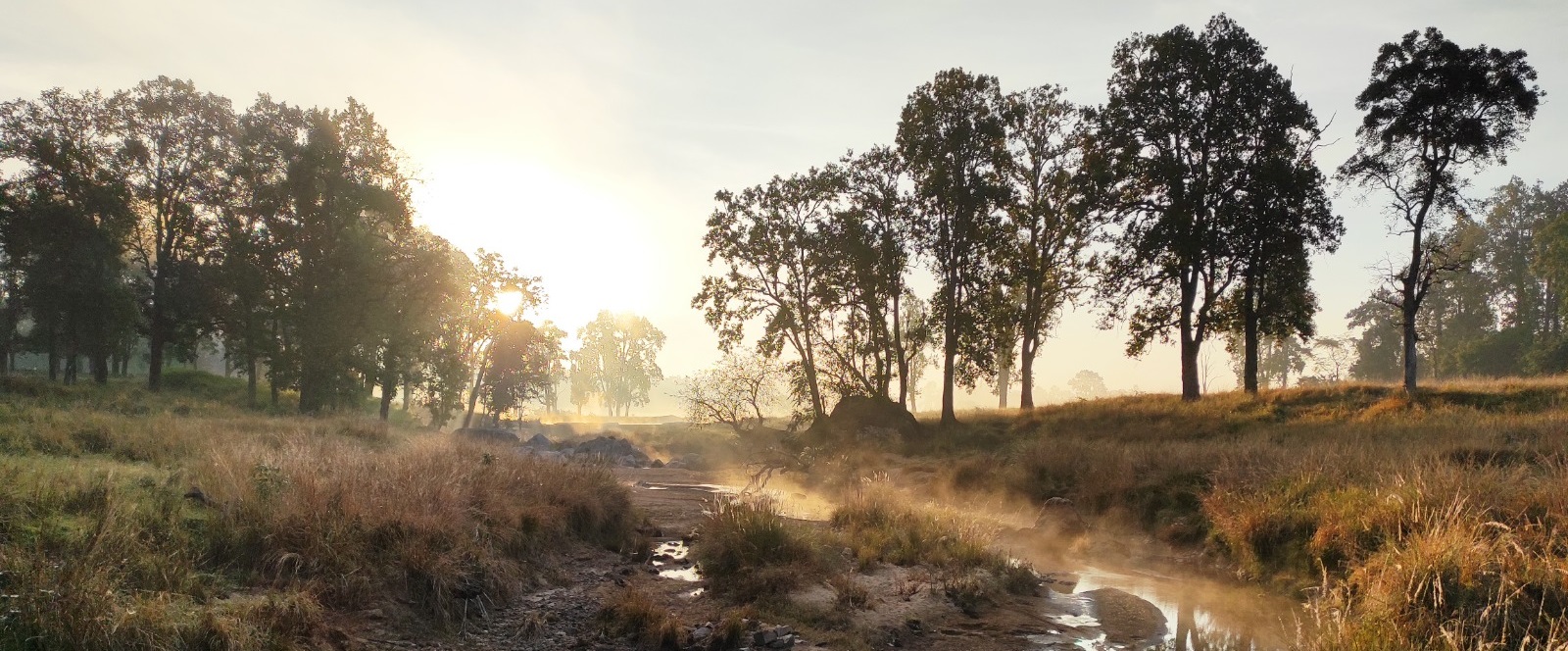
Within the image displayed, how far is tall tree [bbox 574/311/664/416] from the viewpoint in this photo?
12525 cm

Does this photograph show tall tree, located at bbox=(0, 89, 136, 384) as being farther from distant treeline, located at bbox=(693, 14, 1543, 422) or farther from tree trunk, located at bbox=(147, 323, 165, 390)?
distant treeline, located at bbox=(693, 14, 1543, 422)

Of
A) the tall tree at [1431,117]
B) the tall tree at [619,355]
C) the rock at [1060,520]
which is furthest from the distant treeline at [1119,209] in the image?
the tall tree at [619,355]

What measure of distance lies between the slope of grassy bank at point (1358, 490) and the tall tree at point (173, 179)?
42686 mm

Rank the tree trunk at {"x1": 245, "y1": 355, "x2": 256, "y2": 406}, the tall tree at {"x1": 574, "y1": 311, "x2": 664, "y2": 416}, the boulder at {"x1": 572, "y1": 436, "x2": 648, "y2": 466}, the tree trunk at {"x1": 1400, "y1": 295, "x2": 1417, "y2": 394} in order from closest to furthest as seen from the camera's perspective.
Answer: the tree trunk at {"x1": 1400, "y1": 295, "x2": 1417, "y2": 394} < the boulder at {"x1": 572, "y1": 436, "x2": 648, "y2": 466} < the tree trunk at {"x1": 245, "y1": 355, "x2": 256, "y2": 406} < the tall tree at {"x1": 574, "y1": 311, "x2": 664, "y2": 416}

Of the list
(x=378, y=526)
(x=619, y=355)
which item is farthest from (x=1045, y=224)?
(x=619, y=355)

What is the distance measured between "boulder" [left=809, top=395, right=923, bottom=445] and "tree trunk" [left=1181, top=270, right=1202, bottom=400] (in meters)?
11.0

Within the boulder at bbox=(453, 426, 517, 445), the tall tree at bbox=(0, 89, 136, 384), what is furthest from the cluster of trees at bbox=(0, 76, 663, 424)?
the boulder at bbox=(453, 426, 517, 445)

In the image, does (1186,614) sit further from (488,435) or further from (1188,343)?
(488,435)

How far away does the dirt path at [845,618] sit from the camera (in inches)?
319

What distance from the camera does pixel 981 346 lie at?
31.7 metres

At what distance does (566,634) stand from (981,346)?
26133 mm

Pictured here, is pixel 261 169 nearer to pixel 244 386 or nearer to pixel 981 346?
pixel 244 386

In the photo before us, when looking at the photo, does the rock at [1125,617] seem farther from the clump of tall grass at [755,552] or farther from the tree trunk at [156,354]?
the tree trunk at [156,354]

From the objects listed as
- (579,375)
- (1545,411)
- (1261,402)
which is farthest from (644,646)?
(579,375)
